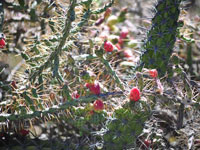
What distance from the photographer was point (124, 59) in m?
2.39

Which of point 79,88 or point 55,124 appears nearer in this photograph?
point 79,88

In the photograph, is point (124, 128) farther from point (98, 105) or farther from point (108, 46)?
point (108, 46)

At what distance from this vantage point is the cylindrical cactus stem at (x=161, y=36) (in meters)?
1.65

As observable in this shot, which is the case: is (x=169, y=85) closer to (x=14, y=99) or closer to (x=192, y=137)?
(x=192, y=137)

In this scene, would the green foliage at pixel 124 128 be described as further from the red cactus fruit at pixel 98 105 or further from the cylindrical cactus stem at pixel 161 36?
the cylindrical cactus stem at pixel 161 36

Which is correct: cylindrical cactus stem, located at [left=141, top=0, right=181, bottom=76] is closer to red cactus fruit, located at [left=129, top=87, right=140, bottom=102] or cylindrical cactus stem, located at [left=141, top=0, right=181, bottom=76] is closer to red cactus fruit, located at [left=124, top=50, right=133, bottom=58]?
red cactus fruit, located at [left=129, top=87, right=140, bottom=102]

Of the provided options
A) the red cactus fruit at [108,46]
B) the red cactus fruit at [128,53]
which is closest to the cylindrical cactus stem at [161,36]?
the red cactus fruit at [108,46]

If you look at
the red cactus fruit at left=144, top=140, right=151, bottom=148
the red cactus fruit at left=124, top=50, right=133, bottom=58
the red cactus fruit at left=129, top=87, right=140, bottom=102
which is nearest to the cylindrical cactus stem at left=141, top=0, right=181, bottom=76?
the red cactus fruit at left=129, top=87, right=140, bottom=102

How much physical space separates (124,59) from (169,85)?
67 cm

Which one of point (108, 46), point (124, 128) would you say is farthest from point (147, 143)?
point (108, 46)

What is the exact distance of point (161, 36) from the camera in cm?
169

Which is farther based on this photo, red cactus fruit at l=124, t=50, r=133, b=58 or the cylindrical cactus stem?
red cactus fruit at l=124, t=50, r=133, b=58

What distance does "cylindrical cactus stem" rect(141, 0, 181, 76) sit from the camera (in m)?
1.65

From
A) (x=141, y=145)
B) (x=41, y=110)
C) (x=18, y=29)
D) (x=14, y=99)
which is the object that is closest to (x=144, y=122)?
(x=141, y=145)
